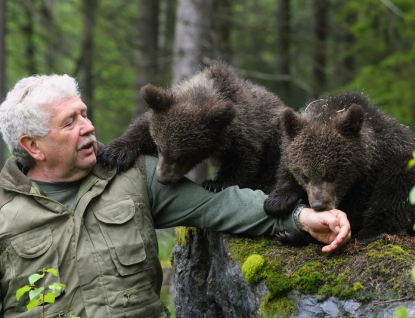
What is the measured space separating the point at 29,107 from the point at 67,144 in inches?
14.8

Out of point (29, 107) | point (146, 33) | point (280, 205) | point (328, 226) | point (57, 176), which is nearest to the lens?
point (328, 226)

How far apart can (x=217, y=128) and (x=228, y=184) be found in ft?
1.57

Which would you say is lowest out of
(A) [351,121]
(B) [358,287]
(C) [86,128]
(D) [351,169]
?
(B) [358,287]

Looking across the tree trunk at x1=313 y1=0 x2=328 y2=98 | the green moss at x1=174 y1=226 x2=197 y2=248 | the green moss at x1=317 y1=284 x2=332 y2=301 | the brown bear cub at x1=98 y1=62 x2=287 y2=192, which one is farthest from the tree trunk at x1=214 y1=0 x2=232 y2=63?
the green moss at x1=317 y1=284 x2=332 y2=301

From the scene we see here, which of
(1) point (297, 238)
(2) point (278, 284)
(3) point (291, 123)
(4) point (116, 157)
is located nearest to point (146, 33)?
(4) point (116, 157)

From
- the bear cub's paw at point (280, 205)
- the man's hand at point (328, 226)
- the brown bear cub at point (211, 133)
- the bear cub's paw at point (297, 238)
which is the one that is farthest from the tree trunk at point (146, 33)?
the man's hand at point (328, 226)

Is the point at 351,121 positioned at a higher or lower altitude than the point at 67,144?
higher

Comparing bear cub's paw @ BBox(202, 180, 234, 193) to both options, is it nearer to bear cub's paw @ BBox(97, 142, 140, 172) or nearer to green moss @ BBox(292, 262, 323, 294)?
bear cub's paw @ BBox(97, 142, 140, 172)

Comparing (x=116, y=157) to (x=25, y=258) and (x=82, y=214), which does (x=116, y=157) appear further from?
(x=25, y=258)

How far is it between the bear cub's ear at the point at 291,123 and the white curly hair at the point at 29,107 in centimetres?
161

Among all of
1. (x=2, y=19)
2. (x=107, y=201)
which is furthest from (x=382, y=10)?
(x=107, y=201)

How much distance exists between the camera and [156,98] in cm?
450

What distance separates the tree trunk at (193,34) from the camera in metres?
9.34

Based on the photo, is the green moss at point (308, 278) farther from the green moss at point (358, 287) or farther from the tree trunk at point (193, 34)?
the tree trunk at point (193, 34)
